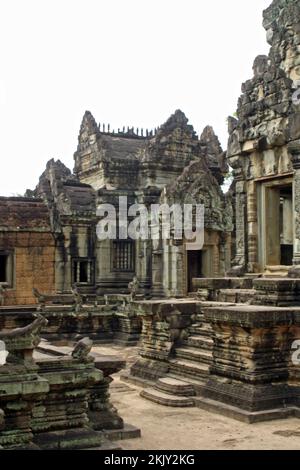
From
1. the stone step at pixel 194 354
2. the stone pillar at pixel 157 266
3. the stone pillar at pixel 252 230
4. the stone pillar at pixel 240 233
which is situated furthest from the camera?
the stone pillar at pixel 157 266

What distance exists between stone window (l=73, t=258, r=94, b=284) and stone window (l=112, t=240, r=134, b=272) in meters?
0.85

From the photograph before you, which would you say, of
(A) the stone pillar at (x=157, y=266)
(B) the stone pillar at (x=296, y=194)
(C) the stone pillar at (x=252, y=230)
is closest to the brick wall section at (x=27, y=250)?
(A) the stone pillar at (x=157, y=266)

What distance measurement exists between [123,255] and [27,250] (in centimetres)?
349

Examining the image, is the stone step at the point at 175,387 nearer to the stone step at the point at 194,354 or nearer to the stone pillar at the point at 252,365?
the stone pillar at the point at 252,365

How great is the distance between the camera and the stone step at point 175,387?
31.7 feet

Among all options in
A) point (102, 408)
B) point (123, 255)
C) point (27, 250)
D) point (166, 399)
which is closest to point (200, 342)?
point (166, 399)

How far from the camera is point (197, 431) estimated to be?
25.7 feet

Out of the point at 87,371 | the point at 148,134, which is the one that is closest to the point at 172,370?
the point at 87,371

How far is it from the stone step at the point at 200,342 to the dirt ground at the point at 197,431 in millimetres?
1529

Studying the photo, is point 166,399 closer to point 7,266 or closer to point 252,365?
point 252,365

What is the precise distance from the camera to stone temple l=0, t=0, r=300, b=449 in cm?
704

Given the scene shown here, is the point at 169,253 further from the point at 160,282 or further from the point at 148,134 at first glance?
the point at 148,134

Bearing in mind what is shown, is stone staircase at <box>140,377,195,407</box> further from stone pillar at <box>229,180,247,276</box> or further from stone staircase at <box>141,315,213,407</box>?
stone pillar at <box>229,180,247,276</box>

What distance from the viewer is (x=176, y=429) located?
797 centimetres
